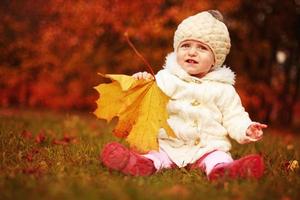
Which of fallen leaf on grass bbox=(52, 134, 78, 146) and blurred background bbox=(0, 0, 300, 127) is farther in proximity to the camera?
blurred background bbox=(0, 0, 300, 127)

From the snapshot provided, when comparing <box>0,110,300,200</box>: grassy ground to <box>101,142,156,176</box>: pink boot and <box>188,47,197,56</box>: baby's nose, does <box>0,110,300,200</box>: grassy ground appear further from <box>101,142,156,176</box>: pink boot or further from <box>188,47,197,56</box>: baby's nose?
<box>188,47,197,56</box>: baby's nose

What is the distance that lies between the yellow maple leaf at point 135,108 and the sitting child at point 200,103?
139 millimetres

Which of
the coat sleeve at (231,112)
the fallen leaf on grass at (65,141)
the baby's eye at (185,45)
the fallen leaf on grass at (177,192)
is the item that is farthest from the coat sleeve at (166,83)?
the fallen leaf on grass at (177,192)

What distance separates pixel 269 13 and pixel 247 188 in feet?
21.6

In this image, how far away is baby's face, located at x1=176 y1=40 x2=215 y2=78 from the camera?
12.3 feet

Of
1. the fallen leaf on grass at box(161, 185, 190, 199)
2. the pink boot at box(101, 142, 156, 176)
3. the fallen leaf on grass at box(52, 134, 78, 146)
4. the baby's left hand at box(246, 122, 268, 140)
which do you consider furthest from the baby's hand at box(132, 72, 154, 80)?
the fallen leaf on grass at box(52, 134, 78, 146)

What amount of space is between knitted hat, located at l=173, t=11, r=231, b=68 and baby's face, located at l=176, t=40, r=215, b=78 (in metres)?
0.04

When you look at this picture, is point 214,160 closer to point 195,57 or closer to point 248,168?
point 248,168

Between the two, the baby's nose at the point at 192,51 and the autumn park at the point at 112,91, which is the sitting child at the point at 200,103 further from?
the autumn park at the point at 112,91

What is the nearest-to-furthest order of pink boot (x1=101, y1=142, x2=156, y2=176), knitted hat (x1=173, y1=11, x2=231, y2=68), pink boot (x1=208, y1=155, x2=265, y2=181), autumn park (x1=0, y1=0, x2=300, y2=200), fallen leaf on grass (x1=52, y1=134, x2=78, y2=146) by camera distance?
autumn park (x1=0, y1=0, x2=300, y2=200) < pink boot (x1=208, y1=155, x2=265, y2=181) < pink boot (x1=101, y1=142, x2=156, y2=176) < knitted hat (x1=173, y1=11, x2=231, y2=68) < fallen leaf on grass (x1=52, y1=134, x2=78, y2=146)

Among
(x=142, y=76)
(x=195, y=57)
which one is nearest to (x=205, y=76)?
(x=195, y=57)

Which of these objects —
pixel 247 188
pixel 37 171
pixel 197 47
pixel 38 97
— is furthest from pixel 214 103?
pixel 38 97

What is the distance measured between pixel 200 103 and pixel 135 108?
53 cm

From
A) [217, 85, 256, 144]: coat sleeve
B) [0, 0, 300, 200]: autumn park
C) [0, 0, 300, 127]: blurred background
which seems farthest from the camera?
[0, 0, 300, 127]: blurred background
